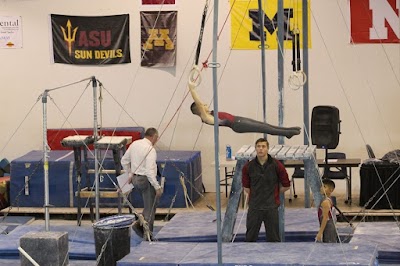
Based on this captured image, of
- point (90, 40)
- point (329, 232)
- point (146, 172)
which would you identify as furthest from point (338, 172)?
point (90, 40)

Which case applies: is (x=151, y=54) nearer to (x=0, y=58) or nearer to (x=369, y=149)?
(x=0, y=58)

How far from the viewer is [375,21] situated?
1365cm

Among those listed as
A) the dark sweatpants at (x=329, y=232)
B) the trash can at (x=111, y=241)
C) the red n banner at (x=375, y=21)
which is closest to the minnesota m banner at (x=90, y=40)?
the red n banner at (x=375, y=21)

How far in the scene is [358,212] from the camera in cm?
1210

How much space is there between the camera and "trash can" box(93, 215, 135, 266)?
31.2ft

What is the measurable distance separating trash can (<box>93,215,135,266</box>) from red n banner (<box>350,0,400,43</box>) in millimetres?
5838

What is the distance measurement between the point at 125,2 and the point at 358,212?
17.1ft

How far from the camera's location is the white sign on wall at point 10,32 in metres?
14.6

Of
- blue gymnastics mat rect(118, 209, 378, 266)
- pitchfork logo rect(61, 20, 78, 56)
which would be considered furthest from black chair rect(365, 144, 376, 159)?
pitchfork logo rect(61, 20, 78, 56)

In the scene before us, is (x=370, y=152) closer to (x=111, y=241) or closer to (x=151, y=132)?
(x=151, y=132)

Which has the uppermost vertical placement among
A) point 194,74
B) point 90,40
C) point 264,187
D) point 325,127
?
point 90,40

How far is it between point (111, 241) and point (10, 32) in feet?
20.4

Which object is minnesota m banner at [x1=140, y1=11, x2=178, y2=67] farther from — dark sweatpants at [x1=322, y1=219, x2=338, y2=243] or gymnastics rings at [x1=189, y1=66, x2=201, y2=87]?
gymnastics rings at [x1=189, y1=66, x2=201, y2=87]

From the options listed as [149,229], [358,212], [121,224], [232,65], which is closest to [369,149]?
[358,212]
